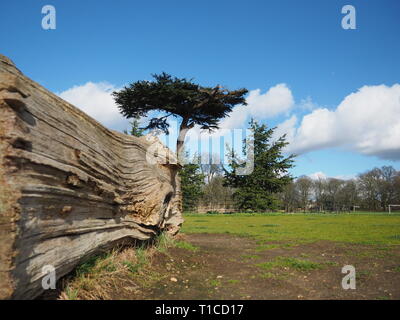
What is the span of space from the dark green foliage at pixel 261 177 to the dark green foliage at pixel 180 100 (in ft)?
72.3

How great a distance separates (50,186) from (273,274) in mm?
4669

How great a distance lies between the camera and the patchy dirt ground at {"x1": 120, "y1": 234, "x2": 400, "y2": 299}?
4668 millimetres

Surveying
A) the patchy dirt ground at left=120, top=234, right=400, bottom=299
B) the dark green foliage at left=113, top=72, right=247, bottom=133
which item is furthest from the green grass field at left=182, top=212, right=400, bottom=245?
the dark green foliage at left=113, top=72, right=247, bottom=133

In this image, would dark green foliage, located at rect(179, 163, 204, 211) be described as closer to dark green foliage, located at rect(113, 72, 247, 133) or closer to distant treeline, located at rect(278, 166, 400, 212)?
dark green foliage, located at rect(113, 72, 247, 133)

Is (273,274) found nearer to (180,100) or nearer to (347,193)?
(180,100)

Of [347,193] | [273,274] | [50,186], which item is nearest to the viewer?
[50,186]

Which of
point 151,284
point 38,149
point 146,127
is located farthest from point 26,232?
point 146,127

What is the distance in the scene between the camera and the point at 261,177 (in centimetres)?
3953

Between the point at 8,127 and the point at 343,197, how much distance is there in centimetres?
6529

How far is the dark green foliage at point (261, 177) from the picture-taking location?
3912cm

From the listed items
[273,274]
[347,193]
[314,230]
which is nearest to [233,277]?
[273,274]

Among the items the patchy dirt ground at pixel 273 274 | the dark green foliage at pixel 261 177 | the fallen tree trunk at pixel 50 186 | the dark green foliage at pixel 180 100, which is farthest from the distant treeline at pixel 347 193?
the fallen tree trunk at pixel 50 186
